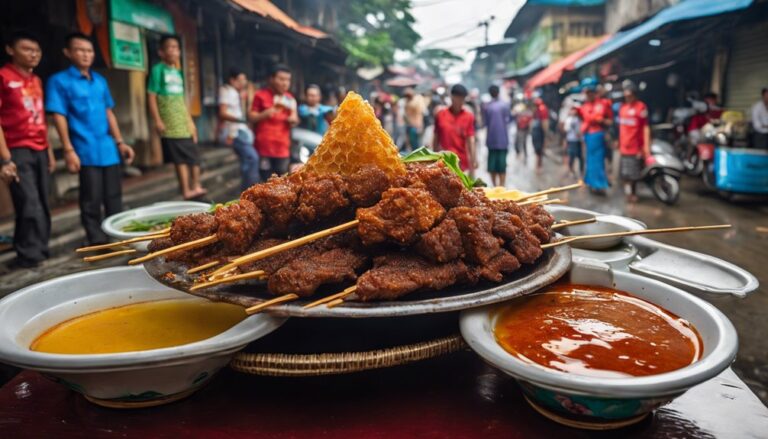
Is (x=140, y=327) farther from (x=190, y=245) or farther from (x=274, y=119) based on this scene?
(x=274, y=119)

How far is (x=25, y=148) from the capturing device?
504 cm

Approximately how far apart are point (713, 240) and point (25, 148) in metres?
8.24

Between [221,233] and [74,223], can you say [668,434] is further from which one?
[74,223]

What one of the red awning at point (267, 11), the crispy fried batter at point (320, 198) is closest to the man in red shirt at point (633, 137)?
the red awning at point (267, 11)

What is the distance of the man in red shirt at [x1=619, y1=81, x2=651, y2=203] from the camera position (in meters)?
9.69

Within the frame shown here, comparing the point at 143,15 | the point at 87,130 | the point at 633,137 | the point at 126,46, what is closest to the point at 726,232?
the point at 633,137

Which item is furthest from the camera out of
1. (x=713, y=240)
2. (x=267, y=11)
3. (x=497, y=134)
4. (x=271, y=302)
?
(x=267, y=11)

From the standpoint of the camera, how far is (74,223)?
6.60 m

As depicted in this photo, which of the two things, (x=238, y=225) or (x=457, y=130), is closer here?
(x=238, y=225)

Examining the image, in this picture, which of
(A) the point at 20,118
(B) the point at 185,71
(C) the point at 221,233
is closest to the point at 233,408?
(C) the point at 221,233

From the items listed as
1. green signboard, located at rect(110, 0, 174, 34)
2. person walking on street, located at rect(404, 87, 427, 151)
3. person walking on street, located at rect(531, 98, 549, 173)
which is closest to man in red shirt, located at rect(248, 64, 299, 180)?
green signboard, located at rect(110, 0, 174, 34)

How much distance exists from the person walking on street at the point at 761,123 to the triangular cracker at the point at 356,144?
9.73m

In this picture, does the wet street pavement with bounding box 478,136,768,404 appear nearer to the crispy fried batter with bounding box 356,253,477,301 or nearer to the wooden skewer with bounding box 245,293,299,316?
the crispy fried batter with bounding box 356,253,477,301

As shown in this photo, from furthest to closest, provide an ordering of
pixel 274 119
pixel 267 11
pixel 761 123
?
pixel 267 11, pixel 761 123, pixel 274 119
